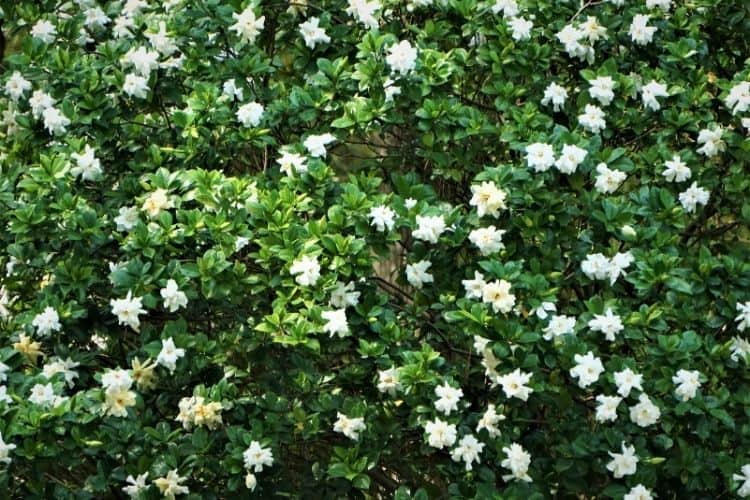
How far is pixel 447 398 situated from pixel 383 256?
395mm

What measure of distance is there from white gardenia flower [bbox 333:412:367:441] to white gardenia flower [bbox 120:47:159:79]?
109 cm

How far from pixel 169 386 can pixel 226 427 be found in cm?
18

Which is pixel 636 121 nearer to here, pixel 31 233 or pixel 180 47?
pixel 180 47

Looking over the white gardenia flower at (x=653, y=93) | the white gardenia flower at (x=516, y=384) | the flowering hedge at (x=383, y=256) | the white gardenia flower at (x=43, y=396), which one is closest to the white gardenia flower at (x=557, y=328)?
the flowering hedge at (x=383, y=256)

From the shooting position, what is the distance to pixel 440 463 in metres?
3.45

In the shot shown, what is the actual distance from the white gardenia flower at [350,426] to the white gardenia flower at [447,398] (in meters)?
0.19

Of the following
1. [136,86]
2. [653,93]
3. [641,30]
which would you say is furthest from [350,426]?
[641,30]

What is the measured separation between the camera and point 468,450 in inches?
126

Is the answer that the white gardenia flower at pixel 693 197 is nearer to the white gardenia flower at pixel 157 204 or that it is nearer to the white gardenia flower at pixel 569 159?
the white gardenia flower at pixel 569 159

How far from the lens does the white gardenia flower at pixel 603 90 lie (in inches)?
140

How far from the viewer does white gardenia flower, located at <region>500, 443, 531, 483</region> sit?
321 cm

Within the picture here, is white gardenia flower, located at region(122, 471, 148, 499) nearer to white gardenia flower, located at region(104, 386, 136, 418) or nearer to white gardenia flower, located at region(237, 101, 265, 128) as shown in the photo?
white gardenia flower, located at region(104, 386, 136, 418)

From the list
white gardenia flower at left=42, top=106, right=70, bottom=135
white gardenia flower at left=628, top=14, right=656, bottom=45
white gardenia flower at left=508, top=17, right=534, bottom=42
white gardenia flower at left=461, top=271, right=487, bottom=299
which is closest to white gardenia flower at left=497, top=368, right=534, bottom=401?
white gardenia flower at left=461, top=271, right=487, bottom=299

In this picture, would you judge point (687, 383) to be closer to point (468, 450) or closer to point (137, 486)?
point (468, 450)
